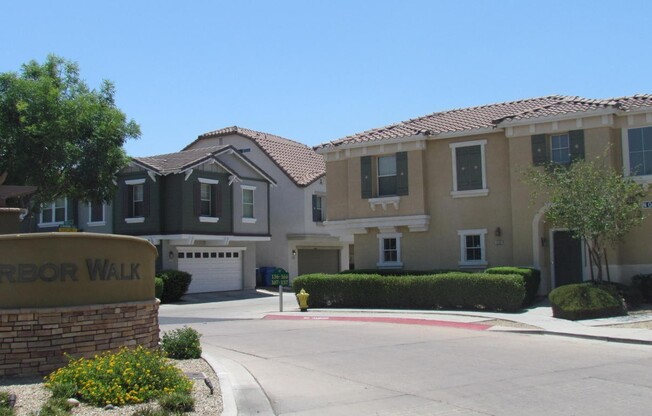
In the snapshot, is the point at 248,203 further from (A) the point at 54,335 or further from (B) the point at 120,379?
(B) the point at 120,379

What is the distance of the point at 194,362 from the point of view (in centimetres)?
1183

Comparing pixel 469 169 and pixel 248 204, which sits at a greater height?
pixel 469 169

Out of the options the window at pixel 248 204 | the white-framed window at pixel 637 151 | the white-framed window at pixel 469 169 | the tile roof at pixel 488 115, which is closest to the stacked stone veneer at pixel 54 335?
the white-framed window at pixel 469 169

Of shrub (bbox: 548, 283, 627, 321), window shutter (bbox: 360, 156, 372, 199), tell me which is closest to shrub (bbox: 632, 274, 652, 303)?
shrub (bbox: 548, 283, 627, 321)

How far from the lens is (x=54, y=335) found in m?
9.69

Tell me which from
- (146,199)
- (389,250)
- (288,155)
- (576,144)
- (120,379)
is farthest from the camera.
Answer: (288,155)

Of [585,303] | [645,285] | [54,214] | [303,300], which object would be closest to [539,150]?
[645,285]

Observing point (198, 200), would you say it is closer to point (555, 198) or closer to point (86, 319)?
point (555, 198)

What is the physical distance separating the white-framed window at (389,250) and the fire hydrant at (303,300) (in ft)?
12.6

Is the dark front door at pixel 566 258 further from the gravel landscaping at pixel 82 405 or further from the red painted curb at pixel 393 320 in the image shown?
the gravel landscaping at pixel 82 405

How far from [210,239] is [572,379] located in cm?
2465

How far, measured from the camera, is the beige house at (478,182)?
22.1 metres

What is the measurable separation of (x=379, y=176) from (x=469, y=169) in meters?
3.54

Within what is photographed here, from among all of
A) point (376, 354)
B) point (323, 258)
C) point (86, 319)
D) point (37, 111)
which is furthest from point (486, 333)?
point (323, 258)
